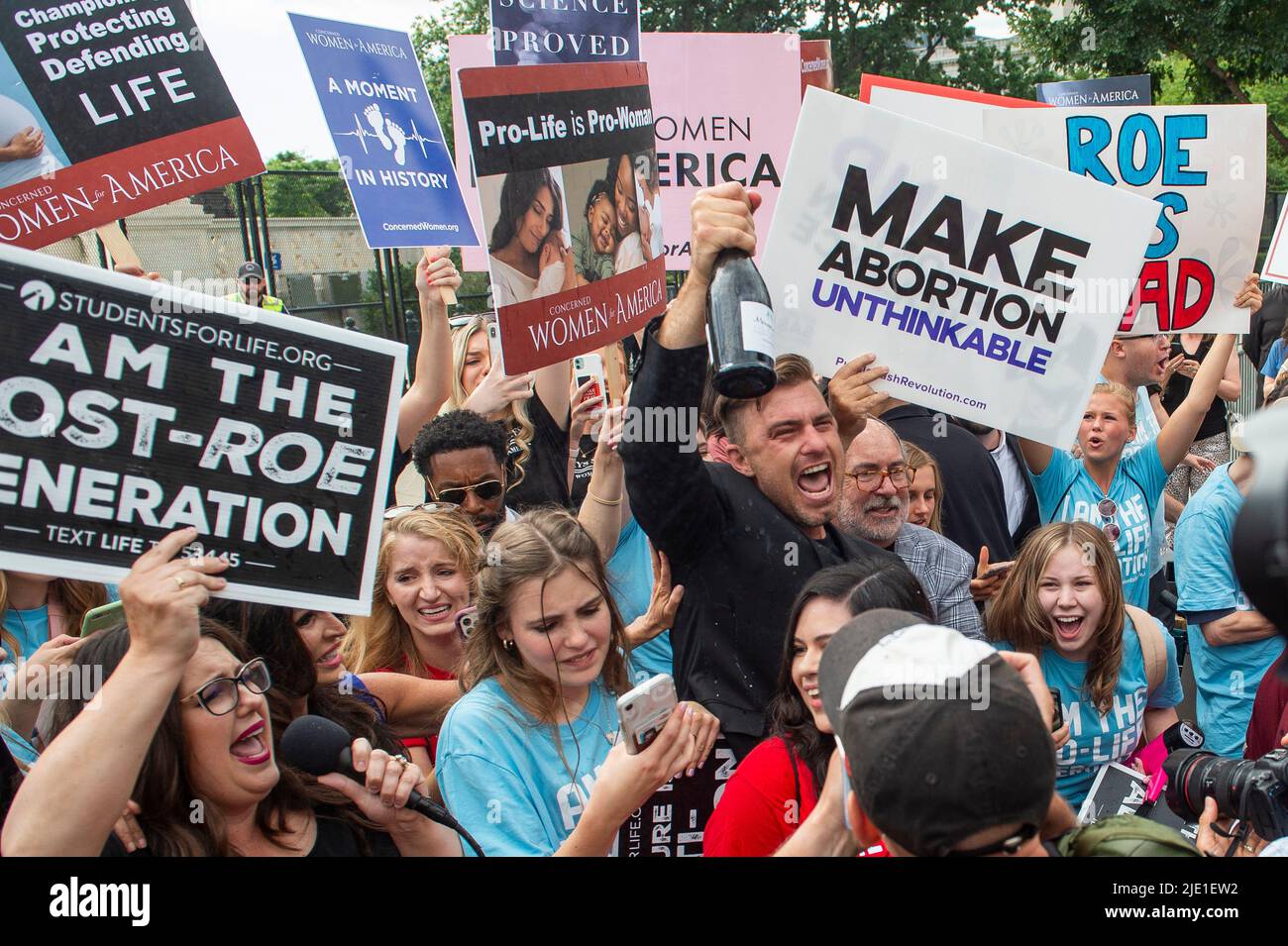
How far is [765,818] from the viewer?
2.44m

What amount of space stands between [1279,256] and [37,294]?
4.83 m

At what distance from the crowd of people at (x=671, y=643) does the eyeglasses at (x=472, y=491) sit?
0.05 ft

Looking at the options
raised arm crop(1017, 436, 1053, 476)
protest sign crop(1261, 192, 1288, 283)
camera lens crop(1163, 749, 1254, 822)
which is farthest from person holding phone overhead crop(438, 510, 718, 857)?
protest sign crop(1261, 192, 1288, 283)

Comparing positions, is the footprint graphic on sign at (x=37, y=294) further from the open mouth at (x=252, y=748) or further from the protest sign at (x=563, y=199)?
the protest sign at (x=563, y=199)

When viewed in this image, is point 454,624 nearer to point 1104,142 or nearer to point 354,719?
point 354,719

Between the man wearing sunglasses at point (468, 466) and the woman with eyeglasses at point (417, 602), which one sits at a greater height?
the man wearing sunglasses at point (468, 466)

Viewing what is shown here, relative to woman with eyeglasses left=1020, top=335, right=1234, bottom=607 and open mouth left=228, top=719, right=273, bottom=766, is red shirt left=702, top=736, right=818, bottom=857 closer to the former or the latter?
Result: open mouth left=228, top=719, right=273, bottom=766

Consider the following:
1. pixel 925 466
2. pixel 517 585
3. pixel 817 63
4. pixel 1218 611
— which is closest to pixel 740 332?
pixel 517 585

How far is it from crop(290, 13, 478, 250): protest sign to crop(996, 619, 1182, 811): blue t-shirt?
9.79 ft

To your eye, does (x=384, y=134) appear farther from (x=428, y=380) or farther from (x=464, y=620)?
(x=464, y=620)

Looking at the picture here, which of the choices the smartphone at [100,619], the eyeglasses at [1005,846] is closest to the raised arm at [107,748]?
the smartphone at [100,619]

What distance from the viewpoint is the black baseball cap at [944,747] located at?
1.50m

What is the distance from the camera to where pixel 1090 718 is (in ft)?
11.7

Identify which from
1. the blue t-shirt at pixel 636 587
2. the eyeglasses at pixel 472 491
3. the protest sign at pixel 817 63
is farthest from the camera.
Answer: the protest sign at pixel 817 63
